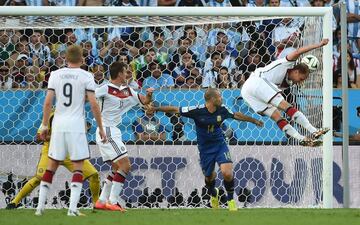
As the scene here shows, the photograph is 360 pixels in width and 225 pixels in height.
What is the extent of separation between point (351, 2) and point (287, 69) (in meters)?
5.02

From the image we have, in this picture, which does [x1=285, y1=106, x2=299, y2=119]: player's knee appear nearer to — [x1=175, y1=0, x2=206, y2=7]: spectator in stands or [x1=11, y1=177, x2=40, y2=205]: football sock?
[x1=11, y1=177, x2=40, y2=205]: football sock

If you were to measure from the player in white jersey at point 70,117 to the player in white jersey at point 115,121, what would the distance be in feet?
6.49

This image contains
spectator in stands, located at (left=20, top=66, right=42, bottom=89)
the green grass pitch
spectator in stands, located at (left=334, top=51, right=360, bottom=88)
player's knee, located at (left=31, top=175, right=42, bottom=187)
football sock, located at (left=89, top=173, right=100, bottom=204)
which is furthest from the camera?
spectator in stands, located at (left=334, top=51, right=360, bottom=88)

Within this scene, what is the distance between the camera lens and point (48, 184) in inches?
411

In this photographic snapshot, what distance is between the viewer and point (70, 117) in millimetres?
10305

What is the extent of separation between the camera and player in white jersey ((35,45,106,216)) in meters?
10.3

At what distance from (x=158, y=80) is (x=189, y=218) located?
4334 mm

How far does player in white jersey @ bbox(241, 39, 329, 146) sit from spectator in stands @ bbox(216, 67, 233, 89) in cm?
84

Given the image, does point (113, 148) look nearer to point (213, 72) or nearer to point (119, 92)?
point (119, 92)

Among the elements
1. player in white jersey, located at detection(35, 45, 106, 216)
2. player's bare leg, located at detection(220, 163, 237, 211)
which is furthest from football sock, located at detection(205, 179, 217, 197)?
player in white jersey, located at detection(35, 45, 106, 216)

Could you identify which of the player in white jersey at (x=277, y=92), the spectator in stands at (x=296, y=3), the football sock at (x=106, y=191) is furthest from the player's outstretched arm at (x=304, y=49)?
the spectator in stands at (x=296, y=3)

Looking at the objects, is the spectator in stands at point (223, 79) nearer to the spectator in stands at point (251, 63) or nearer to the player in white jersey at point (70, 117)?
the spectator in stands at point (251, 63)

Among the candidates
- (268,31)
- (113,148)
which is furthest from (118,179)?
(268,31)

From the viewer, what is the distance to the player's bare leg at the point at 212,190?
13375 mm
